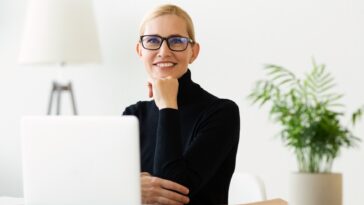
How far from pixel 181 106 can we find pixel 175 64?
0.48ft

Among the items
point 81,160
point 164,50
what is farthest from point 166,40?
point 81,160

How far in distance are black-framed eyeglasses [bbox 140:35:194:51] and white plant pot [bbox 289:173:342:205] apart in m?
0.70

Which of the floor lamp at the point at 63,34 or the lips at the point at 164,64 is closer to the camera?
the lips at the point at 164,64

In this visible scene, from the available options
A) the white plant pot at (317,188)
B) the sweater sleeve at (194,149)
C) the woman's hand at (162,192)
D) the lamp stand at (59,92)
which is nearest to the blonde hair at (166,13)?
the sweater sleeve at (194,149)

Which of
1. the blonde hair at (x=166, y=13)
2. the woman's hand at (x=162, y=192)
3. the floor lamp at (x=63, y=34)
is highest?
the floor lamp at (x=63, y=34)

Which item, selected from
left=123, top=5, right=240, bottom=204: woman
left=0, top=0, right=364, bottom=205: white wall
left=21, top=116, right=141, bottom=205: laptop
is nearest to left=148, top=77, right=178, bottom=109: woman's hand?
left=123, top=5, right=240, bottom=204: woman

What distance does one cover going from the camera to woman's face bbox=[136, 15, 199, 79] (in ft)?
6.34

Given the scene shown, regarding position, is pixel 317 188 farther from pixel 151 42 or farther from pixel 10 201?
Result: pixel 10 201

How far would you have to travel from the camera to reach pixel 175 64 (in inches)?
77.4

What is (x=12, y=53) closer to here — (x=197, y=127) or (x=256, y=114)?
(x=256, y=114)

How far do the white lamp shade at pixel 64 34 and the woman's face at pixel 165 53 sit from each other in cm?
215

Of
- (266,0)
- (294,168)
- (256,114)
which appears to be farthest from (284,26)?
(294,168)

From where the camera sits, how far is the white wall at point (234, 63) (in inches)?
138

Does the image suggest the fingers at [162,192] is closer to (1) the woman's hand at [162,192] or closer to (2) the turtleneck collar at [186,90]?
(1) the woman's hand at [162,192]
